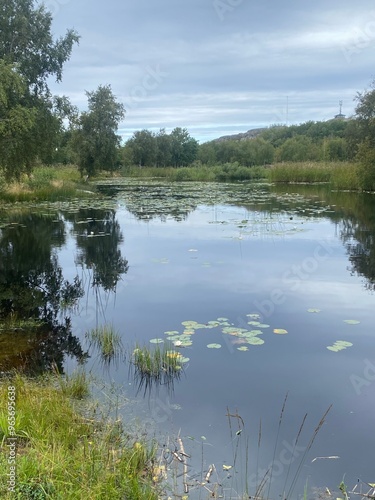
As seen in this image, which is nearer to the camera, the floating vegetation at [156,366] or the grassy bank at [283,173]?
the floating vegetation at [156,366]

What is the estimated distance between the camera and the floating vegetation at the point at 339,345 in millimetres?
6168

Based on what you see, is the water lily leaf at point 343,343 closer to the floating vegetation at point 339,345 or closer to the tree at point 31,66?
the floating vegetation at point 339,345

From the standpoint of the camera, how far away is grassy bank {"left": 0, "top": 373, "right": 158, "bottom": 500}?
3004mm

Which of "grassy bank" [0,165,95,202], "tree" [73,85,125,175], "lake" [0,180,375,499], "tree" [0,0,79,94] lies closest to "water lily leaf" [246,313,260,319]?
"lake" [0,180,375,499]

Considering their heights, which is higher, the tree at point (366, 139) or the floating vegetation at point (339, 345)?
the tree at point (366, 139)

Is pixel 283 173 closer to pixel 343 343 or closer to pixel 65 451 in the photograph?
pixel 343 343

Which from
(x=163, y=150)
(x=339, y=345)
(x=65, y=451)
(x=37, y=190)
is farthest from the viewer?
(x=163, y=150)

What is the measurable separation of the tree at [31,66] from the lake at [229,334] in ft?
11.2

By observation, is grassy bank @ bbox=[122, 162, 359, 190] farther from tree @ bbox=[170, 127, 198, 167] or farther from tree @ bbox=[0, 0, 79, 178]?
tree @ bbox=[0, 0, 79, 178]

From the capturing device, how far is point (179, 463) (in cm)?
380

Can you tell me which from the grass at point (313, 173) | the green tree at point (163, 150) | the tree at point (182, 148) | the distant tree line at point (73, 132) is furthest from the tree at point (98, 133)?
the tree at point (182, 148)

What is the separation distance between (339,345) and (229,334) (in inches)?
59.0

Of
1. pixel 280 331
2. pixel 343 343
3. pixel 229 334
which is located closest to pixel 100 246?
pixel 229 334

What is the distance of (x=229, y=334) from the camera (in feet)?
21.9
